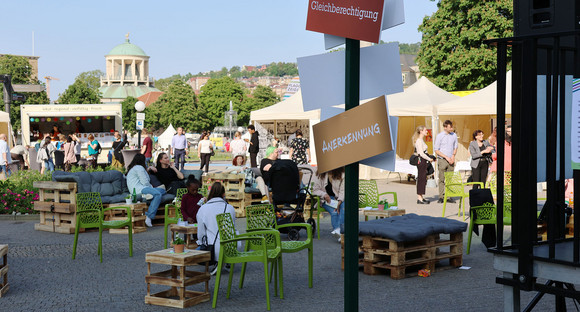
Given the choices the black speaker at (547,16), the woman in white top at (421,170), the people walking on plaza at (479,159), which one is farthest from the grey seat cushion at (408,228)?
the woman in white top at (421,170)

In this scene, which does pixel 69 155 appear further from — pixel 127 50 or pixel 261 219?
pixel 127 50

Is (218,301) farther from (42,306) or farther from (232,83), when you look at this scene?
(232,83)

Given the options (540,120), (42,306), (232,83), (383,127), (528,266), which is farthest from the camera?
(232,83)

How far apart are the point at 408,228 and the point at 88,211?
4.56 meters

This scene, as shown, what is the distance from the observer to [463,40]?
37.5 m

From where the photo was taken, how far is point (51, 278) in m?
8.67

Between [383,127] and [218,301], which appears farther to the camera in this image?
[218,301]

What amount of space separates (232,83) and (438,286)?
10180cm

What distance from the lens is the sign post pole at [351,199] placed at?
384 cm

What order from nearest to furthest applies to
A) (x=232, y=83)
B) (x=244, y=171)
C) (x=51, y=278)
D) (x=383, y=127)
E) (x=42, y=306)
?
(x=383, y=127), (x=42, y=306), (x=51, y=278), (x=244, y=171), (x=232, y=83)

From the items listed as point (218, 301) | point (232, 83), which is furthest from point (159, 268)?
point (232, 83)

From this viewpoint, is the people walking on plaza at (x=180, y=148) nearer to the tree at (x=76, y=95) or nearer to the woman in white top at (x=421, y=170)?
the woman in white top at (x=421, y=170)

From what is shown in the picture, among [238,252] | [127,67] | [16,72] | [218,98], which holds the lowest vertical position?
[238,252]

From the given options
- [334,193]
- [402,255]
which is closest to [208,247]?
[402,255]
